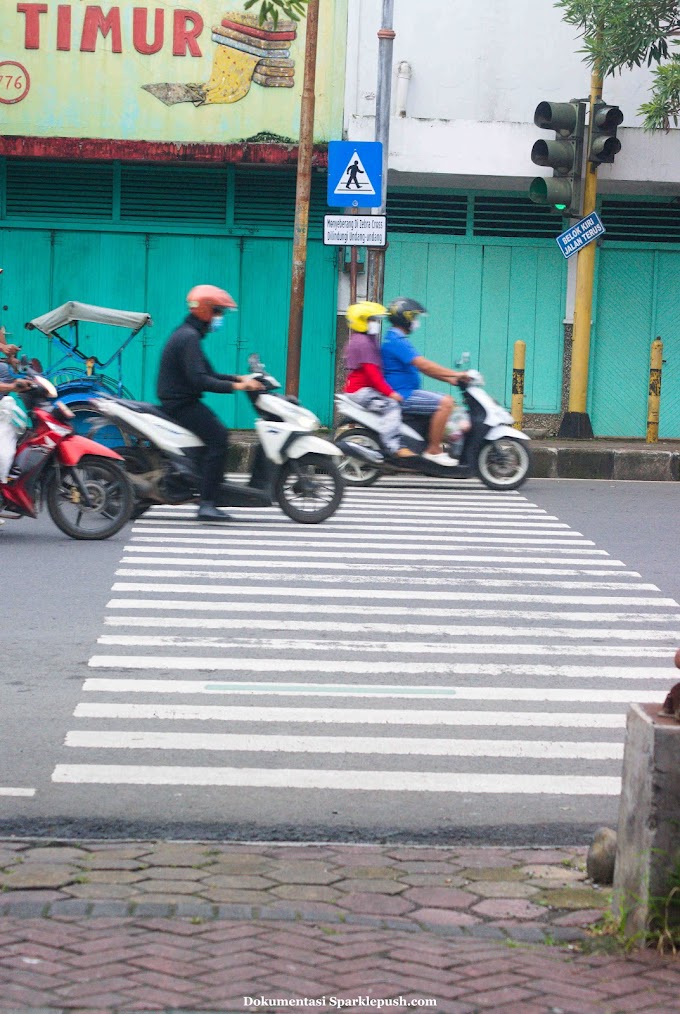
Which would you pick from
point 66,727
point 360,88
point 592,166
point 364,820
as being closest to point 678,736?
point 364,820

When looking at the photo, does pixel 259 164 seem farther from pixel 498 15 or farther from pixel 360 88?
pixel 498 15

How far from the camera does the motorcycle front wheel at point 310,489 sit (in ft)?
37.7

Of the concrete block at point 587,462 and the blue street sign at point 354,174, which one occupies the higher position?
the blue street sign at point 354,174

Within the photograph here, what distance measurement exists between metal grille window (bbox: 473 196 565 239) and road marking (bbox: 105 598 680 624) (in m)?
11.6

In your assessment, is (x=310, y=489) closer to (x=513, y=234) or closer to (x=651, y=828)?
(x=651, y=828)

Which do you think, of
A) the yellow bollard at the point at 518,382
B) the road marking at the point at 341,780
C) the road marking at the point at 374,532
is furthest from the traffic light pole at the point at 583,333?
the road marking at the point at 341,780

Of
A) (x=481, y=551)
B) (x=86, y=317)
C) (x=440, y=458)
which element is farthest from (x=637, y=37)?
(x=481, y=551)

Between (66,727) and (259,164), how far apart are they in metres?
13.6

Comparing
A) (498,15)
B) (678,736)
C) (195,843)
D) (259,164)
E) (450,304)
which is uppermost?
(498,15)

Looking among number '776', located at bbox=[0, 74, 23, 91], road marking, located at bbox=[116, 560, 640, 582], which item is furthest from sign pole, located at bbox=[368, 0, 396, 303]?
road marking, located at bbox=[116, 560, 640, 582]

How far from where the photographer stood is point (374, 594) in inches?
348

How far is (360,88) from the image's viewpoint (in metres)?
18.9

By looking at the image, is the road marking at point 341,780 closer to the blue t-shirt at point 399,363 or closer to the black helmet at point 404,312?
the black helmet at point 404,312

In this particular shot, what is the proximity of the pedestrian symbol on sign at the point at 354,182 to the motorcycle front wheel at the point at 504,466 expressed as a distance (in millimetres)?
3602
